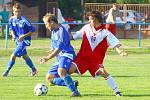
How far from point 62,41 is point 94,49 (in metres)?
0.64

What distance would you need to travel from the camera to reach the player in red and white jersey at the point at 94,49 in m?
12.1

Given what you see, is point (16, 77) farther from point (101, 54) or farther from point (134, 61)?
point (134, 61)

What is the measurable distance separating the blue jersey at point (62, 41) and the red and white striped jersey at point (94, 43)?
23cm

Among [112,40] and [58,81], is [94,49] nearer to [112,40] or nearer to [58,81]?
[112,40]

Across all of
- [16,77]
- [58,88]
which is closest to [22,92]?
[58,88]

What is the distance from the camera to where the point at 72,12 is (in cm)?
5931

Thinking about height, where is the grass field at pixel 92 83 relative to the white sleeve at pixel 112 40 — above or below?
below

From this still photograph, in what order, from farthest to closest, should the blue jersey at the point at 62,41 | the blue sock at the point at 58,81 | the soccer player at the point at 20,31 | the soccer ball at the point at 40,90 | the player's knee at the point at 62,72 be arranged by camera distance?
the soccer player at the point at 20,31
the blue sock at the point at 58,81
the soccer ball at the point at 40,90
the blue jersey at the point at 62,41
the player's knee at the point at 62,72

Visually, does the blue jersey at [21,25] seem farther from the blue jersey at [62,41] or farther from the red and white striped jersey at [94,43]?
the red and white striped jersey at [94,43]

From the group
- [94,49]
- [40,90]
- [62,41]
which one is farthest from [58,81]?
[94,49]

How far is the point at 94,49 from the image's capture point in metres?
12.2

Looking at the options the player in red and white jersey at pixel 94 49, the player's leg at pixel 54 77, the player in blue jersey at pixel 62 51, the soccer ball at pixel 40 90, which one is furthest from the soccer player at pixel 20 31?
the player in red and white jersey at pixel 94 49

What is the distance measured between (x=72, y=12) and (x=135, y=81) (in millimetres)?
44266

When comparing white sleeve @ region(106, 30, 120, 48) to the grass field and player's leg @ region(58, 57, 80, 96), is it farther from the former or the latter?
the grass field
